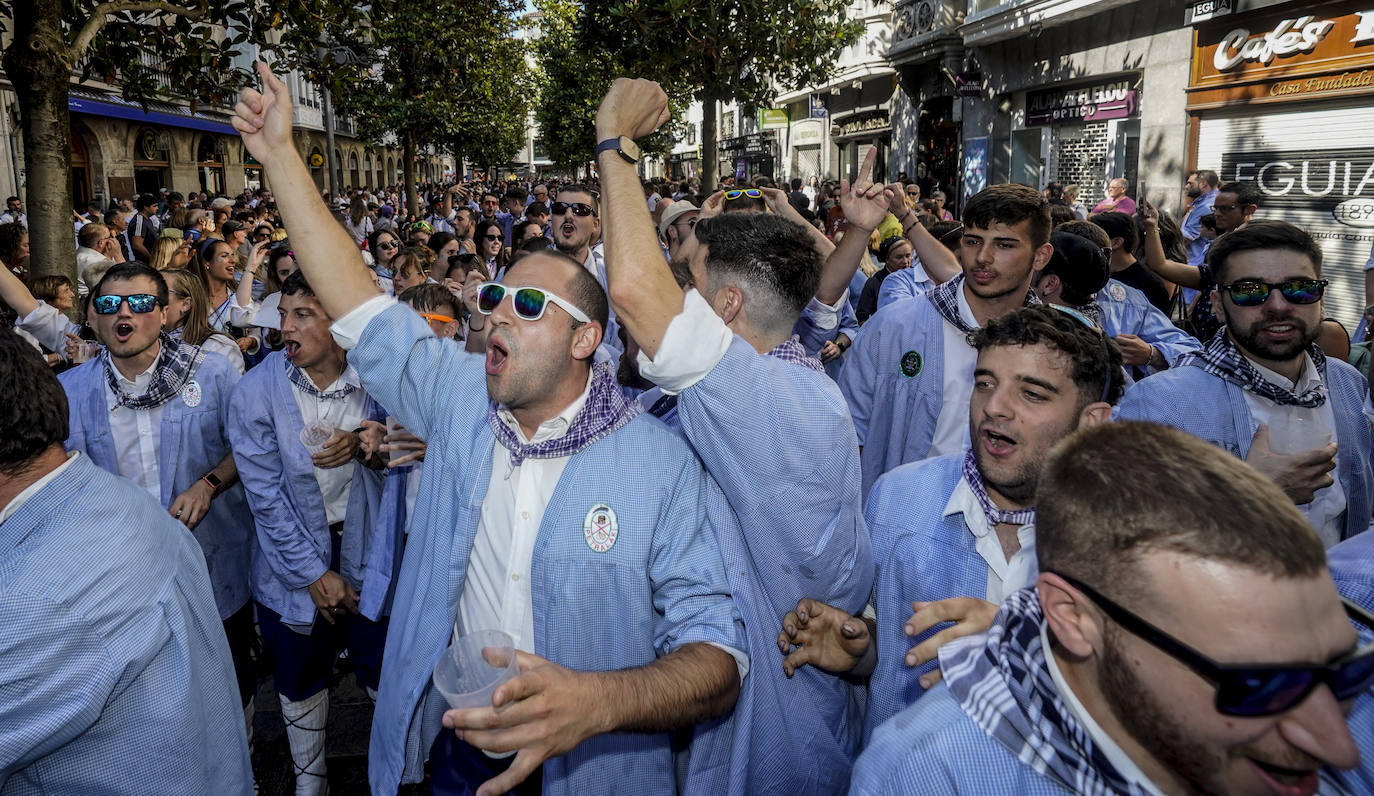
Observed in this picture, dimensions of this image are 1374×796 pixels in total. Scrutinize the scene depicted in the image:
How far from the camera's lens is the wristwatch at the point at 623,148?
2.19 m

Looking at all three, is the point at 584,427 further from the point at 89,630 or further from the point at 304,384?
the point at 304,384

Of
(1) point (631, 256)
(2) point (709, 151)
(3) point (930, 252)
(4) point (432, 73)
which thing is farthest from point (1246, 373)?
(4) point (432, 73)

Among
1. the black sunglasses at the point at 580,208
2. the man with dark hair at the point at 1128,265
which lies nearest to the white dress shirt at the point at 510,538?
the man with dark hair at the point at 1128,265

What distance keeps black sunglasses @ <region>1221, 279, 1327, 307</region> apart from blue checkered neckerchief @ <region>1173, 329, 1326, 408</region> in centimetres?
14

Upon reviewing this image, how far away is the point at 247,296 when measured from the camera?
24.1 ft

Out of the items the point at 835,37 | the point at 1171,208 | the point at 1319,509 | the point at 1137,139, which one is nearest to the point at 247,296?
the point at 1319,509

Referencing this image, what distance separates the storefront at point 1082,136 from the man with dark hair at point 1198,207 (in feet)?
13.5

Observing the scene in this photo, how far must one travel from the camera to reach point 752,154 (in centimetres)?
4194

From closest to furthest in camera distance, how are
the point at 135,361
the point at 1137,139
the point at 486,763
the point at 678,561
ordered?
1. the point at 678,561
2. the point at 486,763
3. the point at 135,361
4. the point at 1137,139

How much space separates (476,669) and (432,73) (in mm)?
17897

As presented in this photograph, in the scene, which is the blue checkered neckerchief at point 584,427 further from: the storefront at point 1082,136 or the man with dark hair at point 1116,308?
the storefront at point 1082,136

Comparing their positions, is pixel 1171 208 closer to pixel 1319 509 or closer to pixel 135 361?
pixel 1319 509

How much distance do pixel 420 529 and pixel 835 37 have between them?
46.5 feet

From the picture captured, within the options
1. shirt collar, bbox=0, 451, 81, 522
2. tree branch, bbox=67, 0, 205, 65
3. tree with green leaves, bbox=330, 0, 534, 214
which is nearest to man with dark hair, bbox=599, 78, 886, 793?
shirt collar, bbox=0, 451, 81, 522
